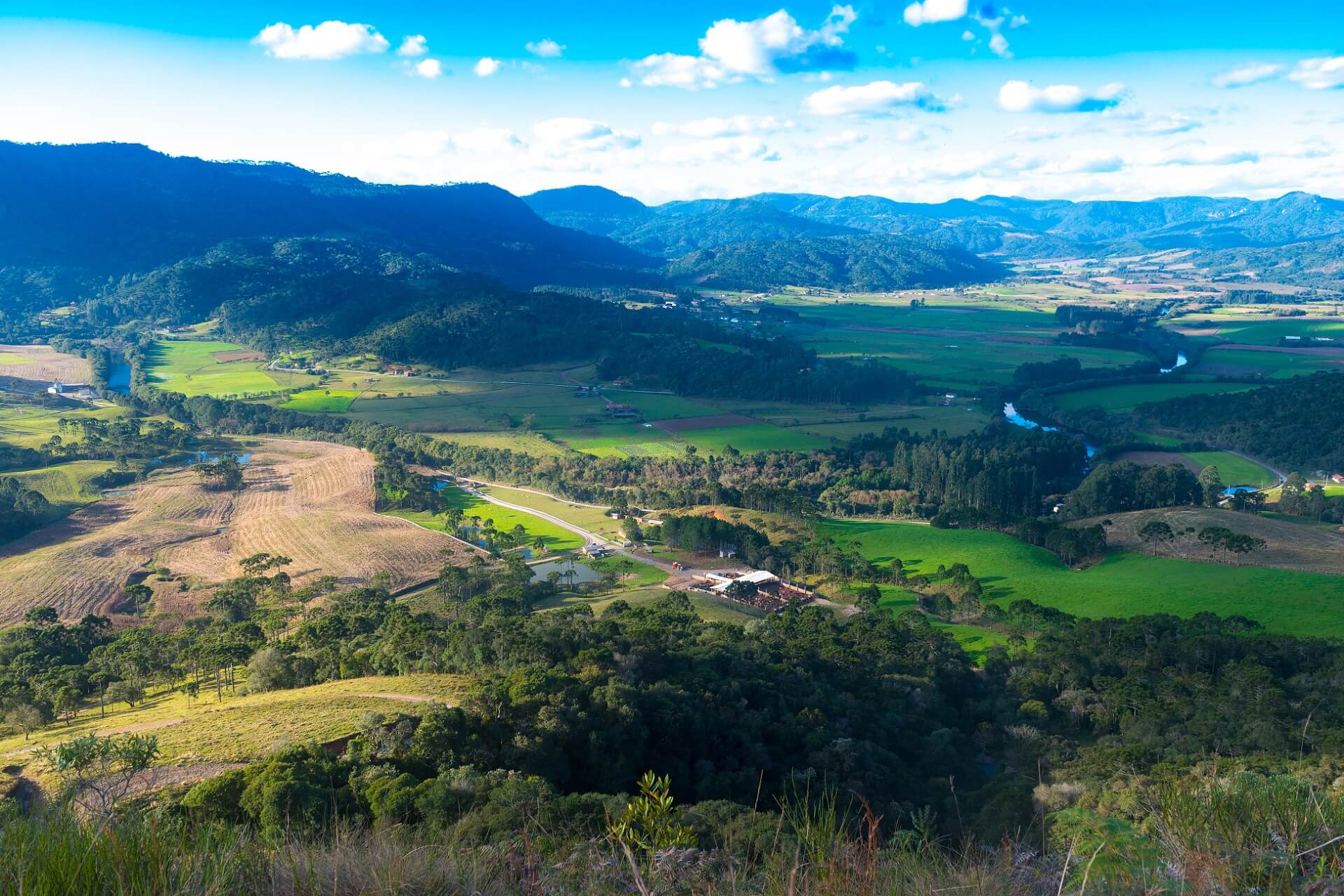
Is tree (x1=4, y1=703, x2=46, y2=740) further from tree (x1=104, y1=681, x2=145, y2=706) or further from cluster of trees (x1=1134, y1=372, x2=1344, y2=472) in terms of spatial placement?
cluster of trees (x1=1134, y1=372, x2=1344, y2=472)

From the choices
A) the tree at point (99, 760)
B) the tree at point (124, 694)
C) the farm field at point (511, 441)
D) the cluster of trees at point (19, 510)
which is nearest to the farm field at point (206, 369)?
the farm field at point (511, 441)

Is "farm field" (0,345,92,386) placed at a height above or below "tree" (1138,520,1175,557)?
above

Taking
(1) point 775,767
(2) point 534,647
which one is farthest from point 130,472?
(1) point 775,767

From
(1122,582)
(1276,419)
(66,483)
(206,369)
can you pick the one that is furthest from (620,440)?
(206,369)

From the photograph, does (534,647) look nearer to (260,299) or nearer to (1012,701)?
(1012,701)

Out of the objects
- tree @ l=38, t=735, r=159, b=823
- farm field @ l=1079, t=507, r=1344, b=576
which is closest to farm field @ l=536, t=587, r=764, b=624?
tree @ l=38, t=735, r=159, b=823

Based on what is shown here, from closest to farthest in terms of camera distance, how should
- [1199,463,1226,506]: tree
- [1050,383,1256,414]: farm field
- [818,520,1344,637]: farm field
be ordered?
[818,520,1344,637]: farm field → [1199,463,1226,506]: tree → [1050,383,1256,414]: farm field
